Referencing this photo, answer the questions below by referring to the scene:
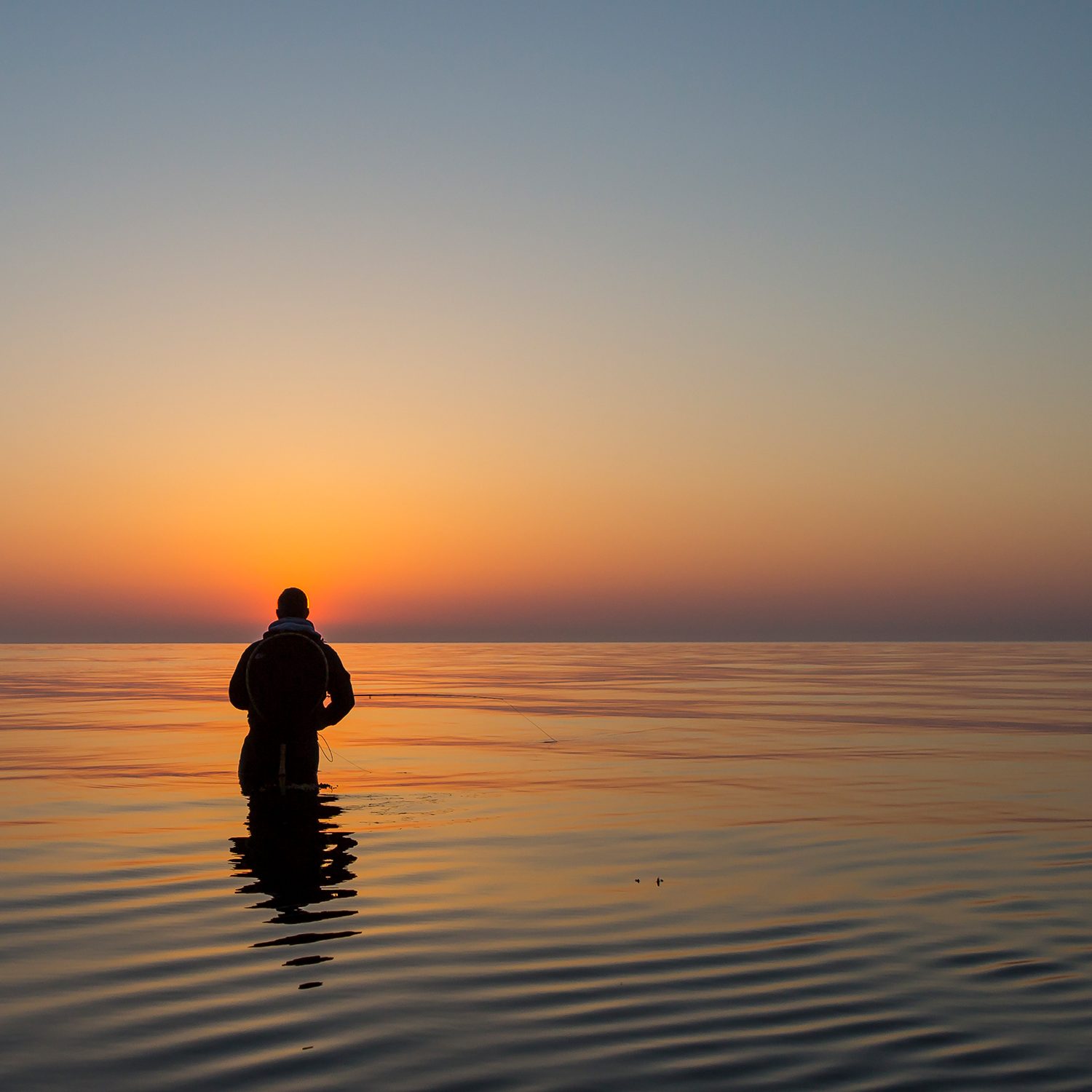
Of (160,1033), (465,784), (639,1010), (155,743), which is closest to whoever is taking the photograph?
(160,1033)

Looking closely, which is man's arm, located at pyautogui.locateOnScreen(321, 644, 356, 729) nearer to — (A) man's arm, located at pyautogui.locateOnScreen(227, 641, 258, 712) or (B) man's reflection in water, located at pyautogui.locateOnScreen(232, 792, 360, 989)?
(A) man's arm, located at pyautogui.locateOnScreen(227, 641, 258, 712)

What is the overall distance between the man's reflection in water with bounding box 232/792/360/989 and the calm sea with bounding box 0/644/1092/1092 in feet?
0.15

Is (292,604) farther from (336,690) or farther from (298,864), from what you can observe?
(298,864)

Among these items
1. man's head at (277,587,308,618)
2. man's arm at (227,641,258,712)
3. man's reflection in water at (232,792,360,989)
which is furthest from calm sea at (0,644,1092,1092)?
man's head at (277,587,308,618)

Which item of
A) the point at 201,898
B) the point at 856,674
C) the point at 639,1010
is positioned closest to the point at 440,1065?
the point at 639,1010

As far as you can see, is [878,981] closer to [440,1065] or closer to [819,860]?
[440,1065]

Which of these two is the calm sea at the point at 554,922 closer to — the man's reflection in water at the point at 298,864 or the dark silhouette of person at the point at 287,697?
the man's reflection in water at the point at 298,864

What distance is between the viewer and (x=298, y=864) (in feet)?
36.6

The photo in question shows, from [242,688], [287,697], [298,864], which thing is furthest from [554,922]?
[242,688]

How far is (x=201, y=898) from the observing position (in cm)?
967

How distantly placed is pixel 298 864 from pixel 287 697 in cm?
336

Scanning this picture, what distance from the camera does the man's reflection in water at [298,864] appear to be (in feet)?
28.5

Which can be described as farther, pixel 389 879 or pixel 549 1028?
pixel 389 879

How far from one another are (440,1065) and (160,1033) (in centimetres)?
146
